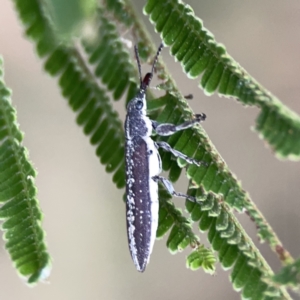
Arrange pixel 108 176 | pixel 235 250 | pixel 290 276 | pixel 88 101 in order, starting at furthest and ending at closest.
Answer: pixel 108 176 → pixel 88 101 → pixel 235 250 → pixel 290 276

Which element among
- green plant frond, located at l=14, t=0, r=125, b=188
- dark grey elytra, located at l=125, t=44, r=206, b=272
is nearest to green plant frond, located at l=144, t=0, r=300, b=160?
dark grey elytra, located at l=125, t=44, r=206, b=272

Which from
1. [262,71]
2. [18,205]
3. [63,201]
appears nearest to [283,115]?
[18,205]

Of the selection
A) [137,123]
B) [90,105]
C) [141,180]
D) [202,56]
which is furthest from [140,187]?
[202,56]

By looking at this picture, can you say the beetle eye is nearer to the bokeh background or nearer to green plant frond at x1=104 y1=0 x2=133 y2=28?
green plant frond at x1=104 y1=0 x2=133 y2=28

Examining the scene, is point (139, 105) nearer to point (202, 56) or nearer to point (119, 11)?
point (119, 11)

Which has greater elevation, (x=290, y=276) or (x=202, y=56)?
(x=202, y=56)

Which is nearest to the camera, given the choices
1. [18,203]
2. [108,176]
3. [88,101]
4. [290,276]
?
[290,276]

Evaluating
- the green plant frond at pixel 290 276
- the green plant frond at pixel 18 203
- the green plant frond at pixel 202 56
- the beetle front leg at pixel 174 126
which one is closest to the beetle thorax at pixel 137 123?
the beetle front leg at pixel 174 126
